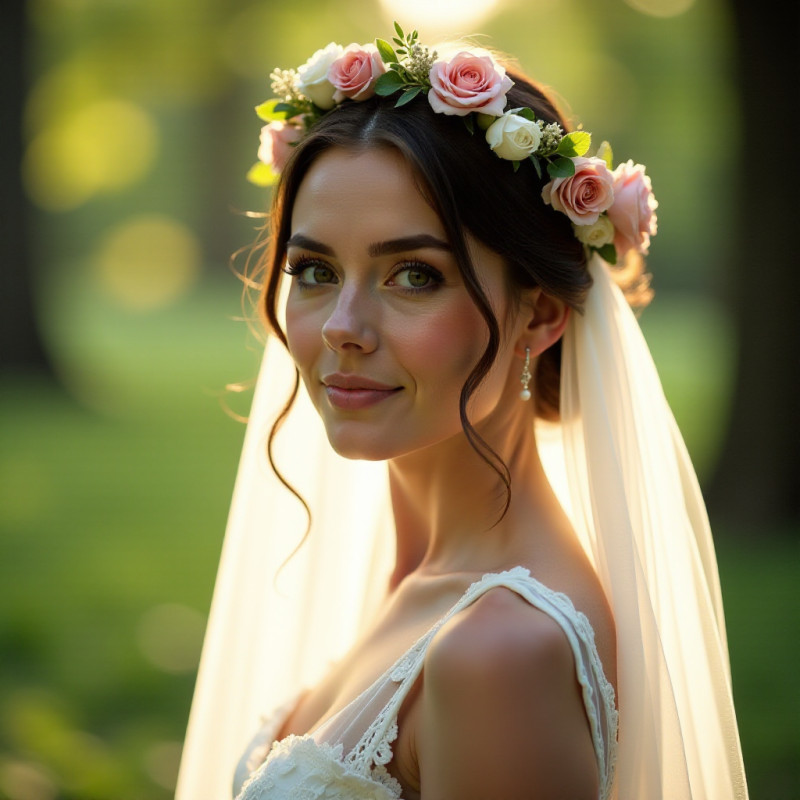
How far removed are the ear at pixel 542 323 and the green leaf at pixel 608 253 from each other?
0.18 meters

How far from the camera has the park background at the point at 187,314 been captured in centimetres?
630

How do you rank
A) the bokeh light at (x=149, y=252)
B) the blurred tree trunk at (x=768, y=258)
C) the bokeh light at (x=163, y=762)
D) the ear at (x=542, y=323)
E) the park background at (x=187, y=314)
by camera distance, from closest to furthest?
the ear at (x=542, y=323) → the bokeh light at (x=163, y=762) → the park background at (x=187, y=314) → the blurred tree trunk at (x=768, y=258) → the bokeh light at (x=149, y=252)

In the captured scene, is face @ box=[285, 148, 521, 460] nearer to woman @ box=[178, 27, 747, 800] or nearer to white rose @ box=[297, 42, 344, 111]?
woman @ box=[178, 27, 747, 800]


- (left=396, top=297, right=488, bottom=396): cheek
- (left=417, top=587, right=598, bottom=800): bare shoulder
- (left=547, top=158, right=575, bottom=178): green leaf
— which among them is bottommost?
(left=417, top=587, right=598, bottom=800): bare shoulder

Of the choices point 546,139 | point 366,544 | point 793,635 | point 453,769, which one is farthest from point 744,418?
point 453,769

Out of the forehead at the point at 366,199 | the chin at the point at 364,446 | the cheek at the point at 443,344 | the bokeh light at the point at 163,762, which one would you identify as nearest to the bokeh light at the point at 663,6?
the bokeh light at the point at 163,762

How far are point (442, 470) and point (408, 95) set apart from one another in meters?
0.91

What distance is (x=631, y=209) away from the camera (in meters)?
2.43

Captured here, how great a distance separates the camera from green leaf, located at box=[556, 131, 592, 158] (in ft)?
7.60

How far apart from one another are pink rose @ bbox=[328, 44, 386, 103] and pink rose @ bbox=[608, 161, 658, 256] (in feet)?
2.09

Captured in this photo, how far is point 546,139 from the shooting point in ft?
7.57

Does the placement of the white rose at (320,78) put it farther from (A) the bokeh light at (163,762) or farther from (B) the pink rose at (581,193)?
(A) the bokeh light at (163,762)

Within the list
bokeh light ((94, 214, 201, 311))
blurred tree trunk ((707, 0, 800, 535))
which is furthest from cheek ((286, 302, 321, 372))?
bokeh light ((94, 214, 201, 311))

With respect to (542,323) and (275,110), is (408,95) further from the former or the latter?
(542,323)
